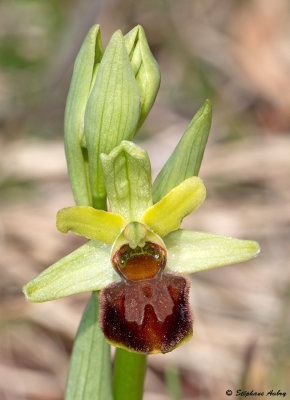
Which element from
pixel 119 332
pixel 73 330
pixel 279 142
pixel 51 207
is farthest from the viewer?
pixel 279 142

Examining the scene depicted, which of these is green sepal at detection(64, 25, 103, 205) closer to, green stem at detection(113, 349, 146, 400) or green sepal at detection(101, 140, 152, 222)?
green sepal at detection(101, 140, 152, 222)

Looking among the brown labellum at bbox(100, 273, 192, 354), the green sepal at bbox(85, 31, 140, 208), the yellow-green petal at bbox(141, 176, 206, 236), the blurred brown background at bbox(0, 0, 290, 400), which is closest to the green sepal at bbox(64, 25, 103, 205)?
the green sepal at bbox(85, 31, 140, 208)

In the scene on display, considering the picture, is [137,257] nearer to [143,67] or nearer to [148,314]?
[148,314]

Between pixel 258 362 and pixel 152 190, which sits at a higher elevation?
pixel 258 362

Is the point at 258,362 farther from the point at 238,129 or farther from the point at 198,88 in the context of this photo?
the point at 198,88

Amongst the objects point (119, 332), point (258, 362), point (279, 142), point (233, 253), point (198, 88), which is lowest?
point (119, 332)

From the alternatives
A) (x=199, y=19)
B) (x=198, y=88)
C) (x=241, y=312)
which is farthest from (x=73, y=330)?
(x=199, y=19)

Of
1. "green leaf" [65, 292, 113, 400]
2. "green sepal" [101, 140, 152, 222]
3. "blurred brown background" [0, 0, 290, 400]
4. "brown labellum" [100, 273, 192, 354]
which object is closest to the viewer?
"brown labellum" [100, 273, 192, 354]

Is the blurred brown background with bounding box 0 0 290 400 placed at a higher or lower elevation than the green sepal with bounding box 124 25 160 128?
higher
